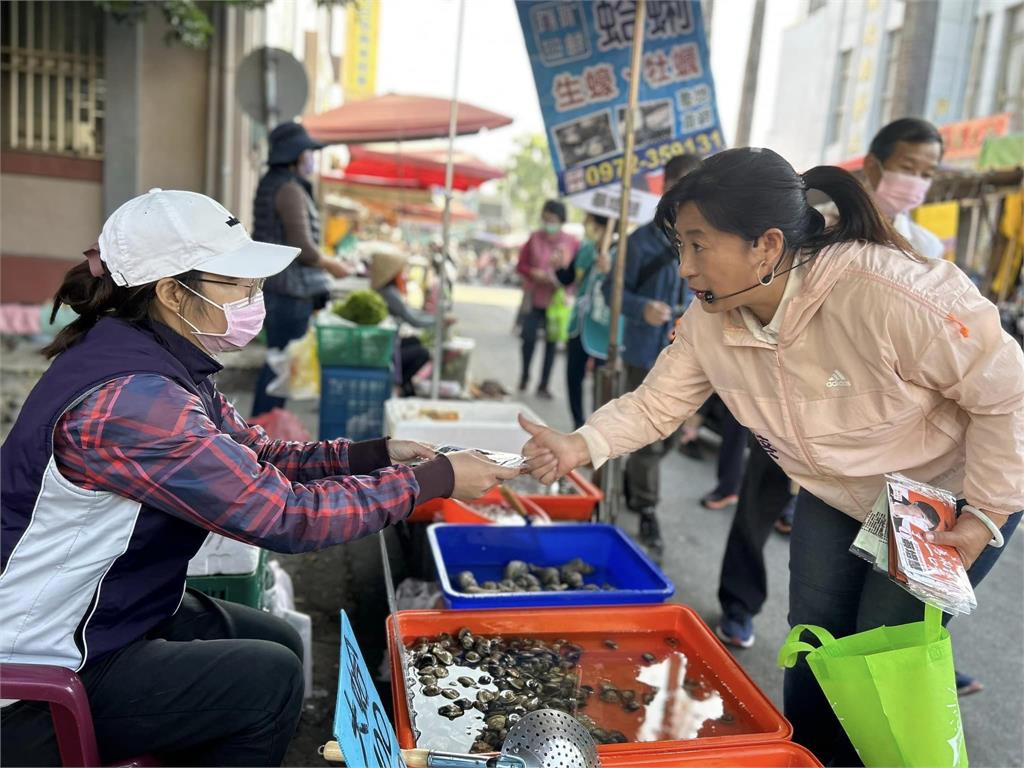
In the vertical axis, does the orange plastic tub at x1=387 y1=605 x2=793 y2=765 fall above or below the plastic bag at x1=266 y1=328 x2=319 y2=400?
above

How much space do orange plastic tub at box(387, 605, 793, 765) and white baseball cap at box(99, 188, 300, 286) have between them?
101cm

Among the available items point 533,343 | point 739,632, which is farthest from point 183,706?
point 533,343

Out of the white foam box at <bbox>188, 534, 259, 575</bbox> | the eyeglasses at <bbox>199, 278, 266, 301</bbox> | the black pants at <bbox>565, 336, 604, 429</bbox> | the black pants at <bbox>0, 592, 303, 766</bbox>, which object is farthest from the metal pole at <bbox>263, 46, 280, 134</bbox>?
the black pants at <bbox>0, 592, 303, 766</bbox>

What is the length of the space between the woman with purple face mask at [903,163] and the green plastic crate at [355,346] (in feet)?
9.60

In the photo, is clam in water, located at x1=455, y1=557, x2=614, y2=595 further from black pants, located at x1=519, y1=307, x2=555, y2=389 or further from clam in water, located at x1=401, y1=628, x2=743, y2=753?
black pants, located at x1=519, y1=307, x2=555, y2=389

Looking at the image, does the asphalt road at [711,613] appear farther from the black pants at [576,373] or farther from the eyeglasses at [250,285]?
the eyeglasses at [250,285]

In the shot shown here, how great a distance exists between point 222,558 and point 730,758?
59.4 inches

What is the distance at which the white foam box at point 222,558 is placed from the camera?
2361mm

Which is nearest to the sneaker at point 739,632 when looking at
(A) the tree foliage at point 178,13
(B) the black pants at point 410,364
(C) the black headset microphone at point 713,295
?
(C) the black headset microphone at point 713,295

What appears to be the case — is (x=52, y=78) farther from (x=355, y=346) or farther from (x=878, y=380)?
(x=878, y=380)

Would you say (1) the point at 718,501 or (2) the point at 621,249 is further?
(1) the point at 718,501

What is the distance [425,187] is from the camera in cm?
1583

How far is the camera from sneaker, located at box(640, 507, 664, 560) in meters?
4.27

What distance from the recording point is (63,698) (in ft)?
5.00
